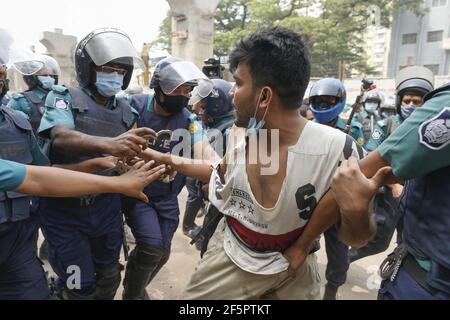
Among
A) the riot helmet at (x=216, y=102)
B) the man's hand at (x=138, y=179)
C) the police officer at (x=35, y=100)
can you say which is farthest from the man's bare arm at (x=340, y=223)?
the police officer at (x=35, y=100)

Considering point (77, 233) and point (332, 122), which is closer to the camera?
point (77, 233)

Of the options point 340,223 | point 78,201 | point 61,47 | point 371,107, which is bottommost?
point 78,201

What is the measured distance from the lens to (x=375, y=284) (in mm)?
3416

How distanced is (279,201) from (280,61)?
0.59m

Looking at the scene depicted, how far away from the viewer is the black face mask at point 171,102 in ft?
9.30

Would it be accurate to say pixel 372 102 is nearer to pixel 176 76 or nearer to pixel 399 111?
pixel 399 111

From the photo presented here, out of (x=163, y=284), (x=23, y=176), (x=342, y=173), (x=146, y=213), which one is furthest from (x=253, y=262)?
(x=163, y=284)

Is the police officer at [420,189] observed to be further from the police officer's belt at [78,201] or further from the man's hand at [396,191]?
the police officer's belt at [78,201]

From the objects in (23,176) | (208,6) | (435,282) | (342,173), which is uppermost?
(208,6)

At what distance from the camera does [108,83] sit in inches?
93.5

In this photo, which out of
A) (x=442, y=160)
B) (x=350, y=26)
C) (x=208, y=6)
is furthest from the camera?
(x=350, y=26)

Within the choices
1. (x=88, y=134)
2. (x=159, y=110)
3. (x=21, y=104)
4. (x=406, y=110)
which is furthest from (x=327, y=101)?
(x=21, y=104)

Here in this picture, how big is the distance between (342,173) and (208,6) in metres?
13.9
